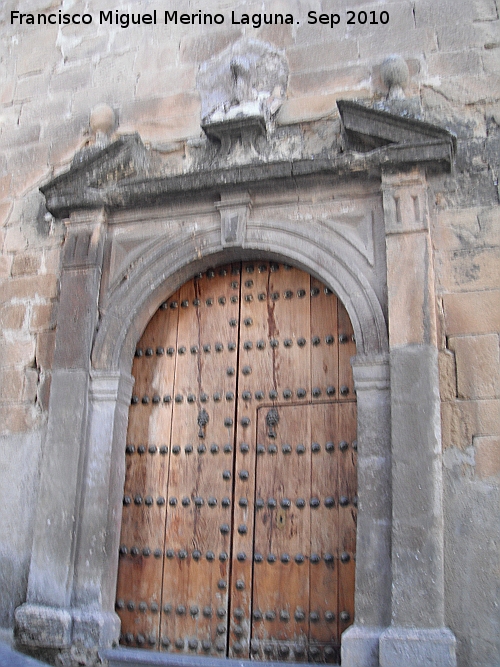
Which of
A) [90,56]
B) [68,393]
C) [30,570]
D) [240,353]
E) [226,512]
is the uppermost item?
[90,56]

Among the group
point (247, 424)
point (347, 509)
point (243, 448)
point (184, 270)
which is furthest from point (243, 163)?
point (347, 509)

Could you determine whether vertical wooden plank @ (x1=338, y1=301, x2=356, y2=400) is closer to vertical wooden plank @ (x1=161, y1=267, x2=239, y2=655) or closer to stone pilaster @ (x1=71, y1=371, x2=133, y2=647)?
vertical wooden plank @ (x1=161, y1=267, x2=239, y2=655)

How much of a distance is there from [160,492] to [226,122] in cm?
196

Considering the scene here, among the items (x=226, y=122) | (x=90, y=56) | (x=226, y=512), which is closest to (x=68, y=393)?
(x=226, y=512)

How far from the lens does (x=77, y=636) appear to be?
3217mm

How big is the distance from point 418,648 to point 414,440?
81 cm

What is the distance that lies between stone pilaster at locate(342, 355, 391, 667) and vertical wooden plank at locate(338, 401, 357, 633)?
0.18m

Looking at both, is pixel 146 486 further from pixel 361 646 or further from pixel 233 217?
pixel 233 217

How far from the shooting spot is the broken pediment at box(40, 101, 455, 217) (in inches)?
133

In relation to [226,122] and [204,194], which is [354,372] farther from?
[226,122]

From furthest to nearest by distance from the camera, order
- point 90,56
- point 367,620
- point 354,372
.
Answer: point 90,56 < point 354,372 < point 367,620

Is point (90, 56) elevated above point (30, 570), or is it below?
above

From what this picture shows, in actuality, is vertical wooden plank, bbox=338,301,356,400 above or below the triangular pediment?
below

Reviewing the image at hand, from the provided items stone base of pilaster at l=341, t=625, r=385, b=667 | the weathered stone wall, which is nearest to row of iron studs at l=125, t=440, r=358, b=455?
the weathered stone wall
